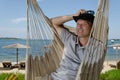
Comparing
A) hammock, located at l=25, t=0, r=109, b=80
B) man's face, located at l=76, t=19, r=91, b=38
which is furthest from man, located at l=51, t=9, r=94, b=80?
hammock, located at l=25, t=0, r=109, b=80

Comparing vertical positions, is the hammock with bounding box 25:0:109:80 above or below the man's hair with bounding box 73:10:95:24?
below

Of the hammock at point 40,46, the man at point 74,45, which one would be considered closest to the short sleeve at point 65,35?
the man at point 74,45

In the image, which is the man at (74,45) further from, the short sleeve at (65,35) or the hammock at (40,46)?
the hammock at (40,46)

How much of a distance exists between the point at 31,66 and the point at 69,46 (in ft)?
1.37

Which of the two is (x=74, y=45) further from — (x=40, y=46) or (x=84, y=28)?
(x=40, y=46)

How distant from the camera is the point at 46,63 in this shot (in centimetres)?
287

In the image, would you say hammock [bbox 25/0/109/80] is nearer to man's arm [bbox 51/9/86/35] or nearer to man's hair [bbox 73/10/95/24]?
man's arm [bbox 51/9/86/35]

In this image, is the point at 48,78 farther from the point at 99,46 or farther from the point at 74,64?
the point at 99,46

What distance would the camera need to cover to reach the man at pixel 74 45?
249 cm

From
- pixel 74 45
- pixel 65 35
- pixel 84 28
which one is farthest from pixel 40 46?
pixel 84 28

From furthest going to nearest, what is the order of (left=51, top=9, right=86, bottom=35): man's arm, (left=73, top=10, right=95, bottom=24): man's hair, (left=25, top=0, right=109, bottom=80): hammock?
(left=25, top=0, right=109, bottom=80): hammock < (left=51, top=9, right=86, bottom=35): man's arm < (left=73, top=10, right=95, bottom=24): man's hair

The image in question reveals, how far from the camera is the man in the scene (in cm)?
249

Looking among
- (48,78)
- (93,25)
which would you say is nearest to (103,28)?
(93,25)

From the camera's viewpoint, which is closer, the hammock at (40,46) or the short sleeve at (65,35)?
the short sleeve at (65,35)
